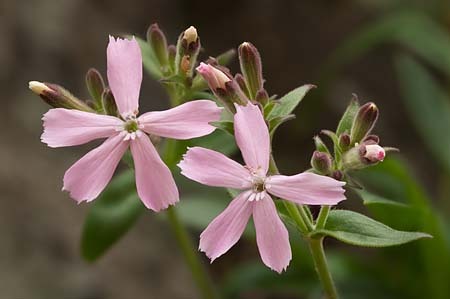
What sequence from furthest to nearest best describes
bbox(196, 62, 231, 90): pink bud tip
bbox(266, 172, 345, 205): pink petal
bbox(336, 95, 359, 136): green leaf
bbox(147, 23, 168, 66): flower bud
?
bbox(147, 23, 168, 66): flower bud → bbox(336, 95, 359, 136): green leaf → bbox(196, 62, 231, 90): pink bud tip → bbox(266, 172, 345, 205): pink petal

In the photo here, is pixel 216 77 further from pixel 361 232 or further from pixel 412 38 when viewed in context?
pixel 412 38

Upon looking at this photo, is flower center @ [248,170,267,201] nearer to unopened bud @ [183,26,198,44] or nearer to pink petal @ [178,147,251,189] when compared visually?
pink petal @ [178,147,251,189]

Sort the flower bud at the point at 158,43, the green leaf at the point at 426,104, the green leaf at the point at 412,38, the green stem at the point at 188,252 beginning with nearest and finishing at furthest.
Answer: the flower bud at the point at 158,43 → the green stem at the point at 188,252 → the green leaf at the point at 426,104 → the green leaf at the point at 412,38

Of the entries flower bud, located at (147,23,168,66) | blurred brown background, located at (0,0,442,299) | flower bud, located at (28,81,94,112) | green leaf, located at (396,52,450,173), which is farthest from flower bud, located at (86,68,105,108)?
green leaf, located at (396,52,450,173)

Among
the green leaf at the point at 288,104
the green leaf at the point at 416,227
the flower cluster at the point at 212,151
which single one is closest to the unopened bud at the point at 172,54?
the flower cluster at the point at 212,151

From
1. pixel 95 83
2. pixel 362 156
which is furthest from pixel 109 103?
pixel 362 156

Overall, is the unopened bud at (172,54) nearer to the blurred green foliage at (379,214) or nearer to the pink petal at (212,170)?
the blurred green foliage at (379,214)
